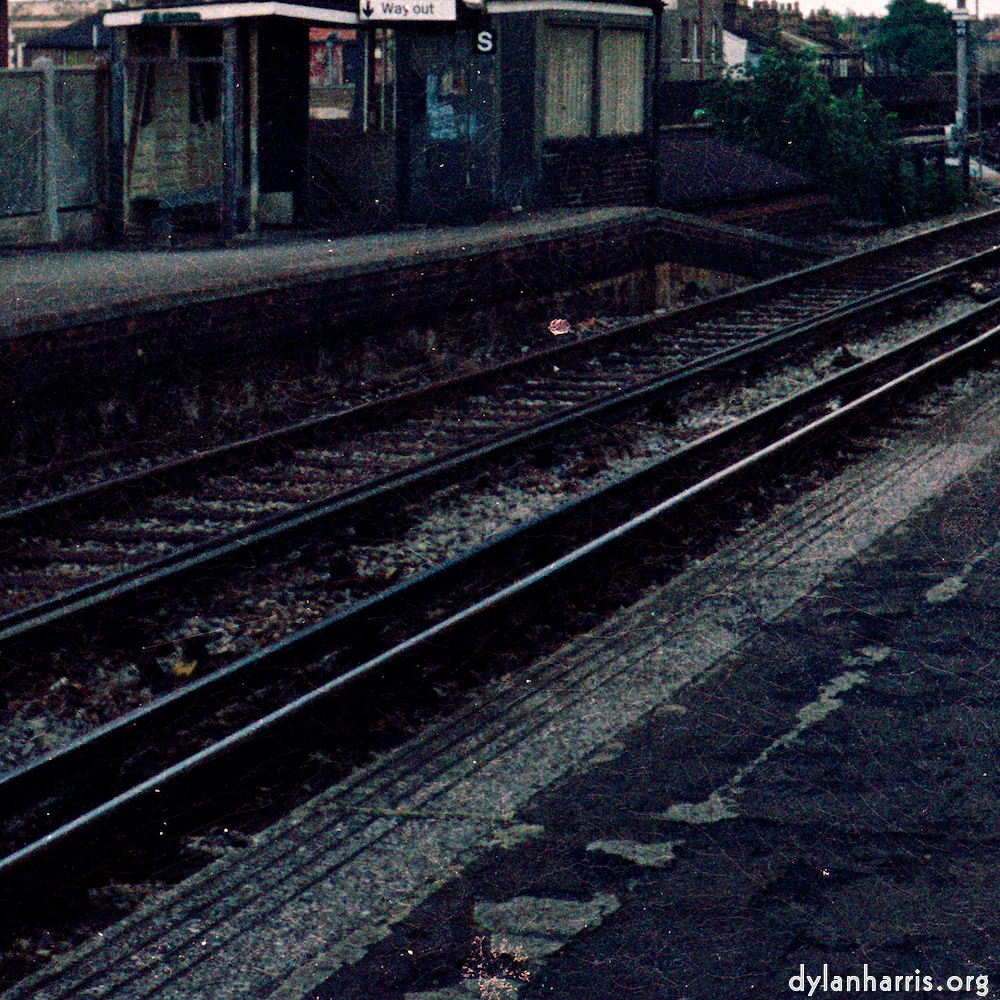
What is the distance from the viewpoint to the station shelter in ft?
52.4

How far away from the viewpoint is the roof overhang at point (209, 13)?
15.5 meters

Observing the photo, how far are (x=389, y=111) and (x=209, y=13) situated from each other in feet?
13.6

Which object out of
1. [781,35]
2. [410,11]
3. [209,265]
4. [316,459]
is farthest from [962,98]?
[781,35]

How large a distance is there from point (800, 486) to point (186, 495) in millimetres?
3621

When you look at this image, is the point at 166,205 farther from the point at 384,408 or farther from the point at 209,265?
the point at 384,408

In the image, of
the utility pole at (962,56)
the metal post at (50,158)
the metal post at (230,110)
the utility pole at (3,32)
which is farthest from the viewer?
the utility pole at (962,56)

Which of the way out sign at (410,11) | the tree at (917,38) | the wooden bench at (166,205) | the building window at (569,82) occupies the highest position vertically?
the tree at (917,38)

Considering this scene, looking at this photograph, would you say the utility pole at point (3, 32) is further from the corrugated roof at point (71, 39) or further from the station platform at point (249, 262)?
the corrugated roof at point (71, 39)

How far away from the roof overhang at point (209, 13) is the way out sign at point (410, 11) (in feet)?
2.53

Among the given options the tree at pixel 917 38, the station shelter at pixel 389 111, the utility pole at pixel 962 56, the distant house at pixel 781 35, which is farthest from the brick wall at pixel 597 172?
the tree at pixel 917 38

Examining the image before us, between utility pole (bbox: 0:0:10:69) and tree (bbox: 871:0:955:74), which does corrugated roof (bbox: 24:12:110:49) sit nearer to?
utility pole (bbox: 0:0:10:69)

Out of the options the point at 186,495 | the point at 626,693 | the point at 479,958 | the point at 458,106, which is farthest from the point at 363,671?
the point at 458,106

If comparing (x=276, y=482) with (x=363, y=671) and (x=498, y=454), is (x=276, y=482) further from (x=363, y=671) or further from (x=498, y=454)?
(x=363, y=671)

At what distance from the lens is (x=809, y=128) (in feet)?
88.8
